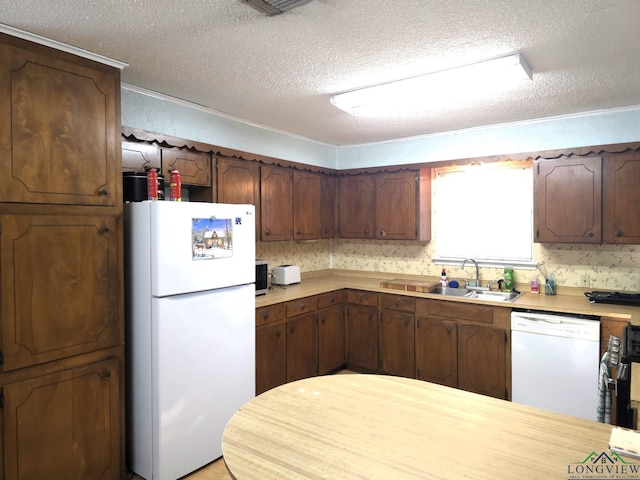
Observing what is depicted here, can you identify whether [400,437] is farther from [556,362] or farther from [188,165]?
[188,165]

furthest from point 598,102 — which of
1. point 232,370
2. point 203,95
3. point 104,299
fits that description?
point 104,299

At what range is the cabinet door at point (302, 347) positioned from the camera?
3.52 m

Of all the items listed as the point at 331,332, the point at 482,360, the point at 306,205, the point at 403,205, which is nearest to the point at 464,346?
the point at 482,360

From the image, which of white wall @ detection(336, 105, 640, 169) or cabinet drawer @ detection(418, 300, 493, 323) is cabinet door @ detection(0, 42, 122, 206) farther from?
white wall @ detection(336, 105, 640, 169)

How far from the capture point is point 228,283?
2.69 metres

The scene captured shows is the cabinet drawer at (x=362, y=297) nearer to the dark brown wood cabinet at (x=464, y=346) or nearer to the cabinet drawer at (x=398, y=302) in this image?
the cabinet drawer at (x=398, y=302)

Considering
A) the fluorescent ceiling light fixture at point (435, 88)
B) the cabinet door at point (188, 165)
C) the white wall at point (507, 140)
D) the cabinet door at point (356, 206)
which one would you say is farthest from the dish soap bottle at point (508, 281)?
the cabinet door at point (188, 165)

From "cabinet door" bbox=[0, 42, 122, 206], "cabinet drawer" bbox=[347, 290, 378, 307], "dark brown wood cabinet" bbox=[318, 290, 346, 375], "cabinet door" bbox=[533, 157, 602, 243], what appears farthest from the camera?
"cabinet drawer" bbox=[347, 290, 378, 307]

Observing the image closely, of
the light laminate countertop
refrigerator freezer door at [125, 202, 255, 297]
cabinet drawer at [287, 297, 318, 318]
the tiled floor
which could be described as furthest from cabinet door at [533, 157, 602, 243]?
the tiled floor

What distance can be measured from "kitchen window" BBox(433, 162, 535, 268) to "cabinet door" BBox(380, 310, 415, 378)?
32.7 inches

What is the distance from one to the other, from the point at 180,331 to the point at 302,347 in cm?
145

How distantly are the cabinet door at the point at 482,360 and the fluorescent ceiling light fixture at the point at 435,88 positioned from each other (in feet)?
6.04

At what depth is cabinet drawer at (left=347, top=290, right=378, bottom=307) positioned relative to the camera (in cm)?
399

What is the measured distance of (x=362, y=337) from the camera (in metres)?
4.09
